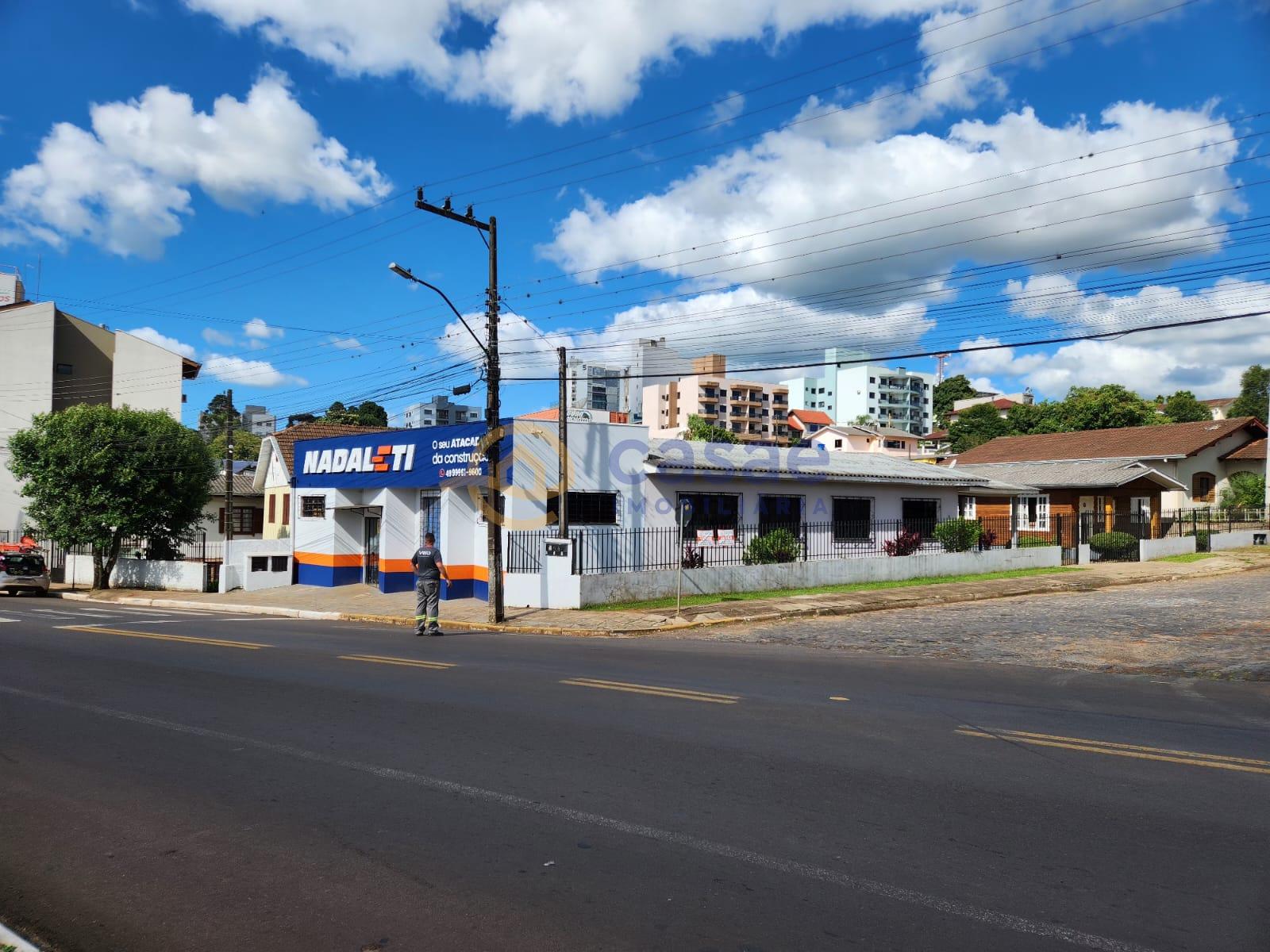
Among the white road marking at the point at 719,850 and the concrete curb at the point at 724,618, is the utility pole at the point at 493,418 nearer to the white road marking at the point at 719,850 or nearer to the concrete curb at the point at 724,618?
the concrete curb at the point at 724,618

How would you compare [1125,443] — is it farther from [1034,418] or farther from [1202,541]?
[1034,418]

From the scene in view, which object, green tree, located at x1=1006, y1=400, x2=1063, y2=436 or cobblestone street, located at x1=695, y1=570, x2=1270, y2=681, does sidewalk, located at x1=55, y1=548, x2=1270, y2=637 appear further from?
green tree, located at x1=1006, y1=400, x2=1063, y2=436

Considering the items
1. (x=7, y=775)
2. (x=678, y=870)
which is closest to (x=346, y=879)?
(x=678, y=870)

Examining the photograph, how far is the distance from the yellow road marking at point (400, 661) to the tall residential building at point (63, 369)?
37897mm

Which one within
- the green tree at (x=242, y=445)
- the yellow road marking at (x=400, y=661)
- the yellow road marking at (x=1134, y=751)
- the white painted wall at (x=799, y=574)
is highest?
the green tree at (x=242, y=445)

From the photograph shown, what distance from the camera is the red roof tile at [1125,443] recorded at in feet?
161

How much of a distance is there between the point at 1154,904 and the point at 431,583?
14.4 m

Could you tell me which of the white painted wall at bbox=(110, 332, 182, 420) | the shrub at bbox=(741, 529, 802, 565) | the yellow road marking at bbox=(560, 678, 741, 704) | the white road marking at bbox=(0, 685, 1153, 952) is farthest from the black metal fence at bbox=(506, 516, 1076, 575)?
the white painted wall at bbox=(110, 332, 182, 420)

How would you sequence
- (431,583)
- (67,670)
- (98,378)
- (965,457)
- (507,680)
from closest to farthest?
(507,680)
(67,670)
(431,583)
(98,378)
(965,457)

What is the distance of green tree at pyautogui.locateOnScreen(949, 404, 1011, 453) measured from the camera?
9275 centimetres

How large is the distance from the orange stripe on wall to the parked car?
10.1m

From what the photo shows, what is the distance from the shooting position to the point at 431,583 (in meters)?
17.3

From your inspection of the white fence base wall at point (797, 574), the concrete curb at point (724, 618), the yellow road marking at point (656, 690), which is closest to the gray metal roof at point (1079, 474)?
the white fence base wall at point (797, 574)

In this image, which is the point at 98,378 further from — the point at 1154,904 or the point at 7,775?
the point at 1154,904
